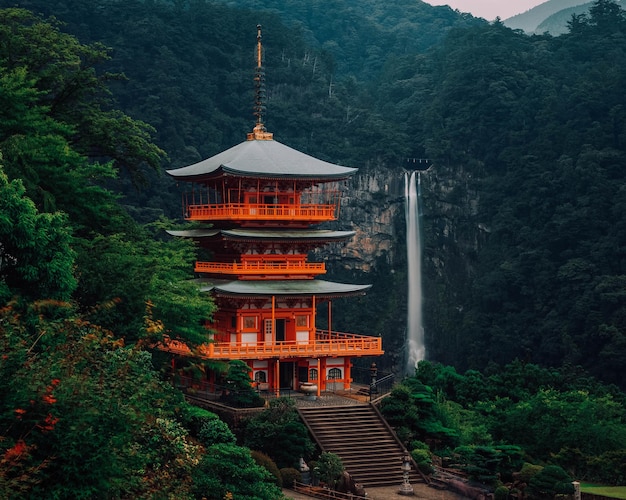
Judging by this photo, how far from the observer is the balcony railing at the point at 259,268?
32375 millimetres

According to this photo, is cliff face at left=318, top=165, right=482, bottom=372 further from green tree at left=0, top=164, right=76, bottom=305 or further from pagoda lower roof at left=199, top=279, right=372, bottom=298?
green tree at left=0, top=164, right=76, bottom=305

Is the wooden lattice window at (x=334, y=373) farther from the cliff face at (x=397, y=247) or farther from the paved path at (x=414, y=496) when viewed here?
the cliff face at (x=397, y=247)

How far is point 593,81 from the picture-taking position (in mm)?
72562

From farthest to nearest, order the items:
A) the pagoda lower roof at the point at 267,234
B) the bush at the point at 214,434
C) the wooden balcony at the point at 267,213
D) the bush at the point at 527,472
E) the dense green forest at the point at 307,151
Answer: the wooden balcony at the point at 267,213, the pagoda lower roof at the point at 267,234, the bush at the point at 527,472, the bush at the point at 214,434, the dense green forest at the point at 307,151

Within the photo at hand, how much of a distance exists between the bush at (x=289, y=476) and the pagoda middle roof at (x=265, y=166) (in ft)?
31.6

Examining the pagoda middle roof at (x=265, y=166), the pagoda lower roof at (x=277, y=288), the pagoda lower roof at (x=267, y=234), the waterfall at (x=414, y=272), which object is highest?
the pagoda middle roof at (x=265, y=166)

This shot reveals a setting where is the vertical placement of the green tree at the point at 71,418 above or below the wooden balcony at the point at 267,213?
below

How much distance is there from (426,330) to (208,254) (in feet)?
132

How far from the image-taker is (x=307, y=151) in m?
82.8

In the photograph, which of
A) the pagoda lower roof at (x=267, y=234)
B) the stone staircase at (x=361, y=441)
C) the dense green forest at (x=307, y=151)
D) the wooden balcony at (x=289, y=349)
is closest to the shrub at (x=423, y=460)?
the stone staircase at (x=361, y=441)

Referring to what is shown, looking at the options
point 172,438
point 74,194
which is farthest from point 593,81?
point 172,438

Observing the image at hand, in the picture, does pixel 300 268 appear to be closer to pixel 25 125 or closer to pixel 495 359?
pixel 25 125

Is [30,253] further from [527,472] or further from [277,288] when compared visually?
[277,288]

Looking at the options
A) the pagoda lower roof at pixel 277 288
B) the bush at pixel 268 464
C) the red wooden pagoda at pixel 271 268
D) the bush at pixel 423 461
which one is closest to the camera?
the bush at pixel 268 464
